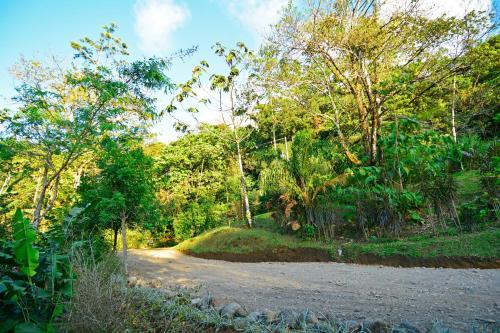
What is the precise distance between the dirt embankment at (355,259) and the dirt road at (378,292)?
1.21 ft

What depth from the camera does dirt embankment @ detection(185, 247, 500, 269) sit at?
19.1 ft

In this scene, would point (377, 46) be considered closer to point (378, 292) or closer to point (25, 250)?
point (378, 292)

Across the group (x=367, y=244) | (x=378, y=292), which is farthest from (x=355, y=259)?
(x=378, y=292)

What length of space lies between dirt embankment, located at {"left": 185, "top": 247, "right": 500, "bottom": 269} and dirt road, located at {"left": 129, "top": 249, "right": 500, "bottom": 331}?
368mm

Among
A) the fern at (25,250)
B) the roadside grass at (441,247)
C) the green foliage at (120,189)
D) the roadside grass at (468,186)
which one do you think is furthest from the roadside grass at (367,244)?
the fern at (25,250)

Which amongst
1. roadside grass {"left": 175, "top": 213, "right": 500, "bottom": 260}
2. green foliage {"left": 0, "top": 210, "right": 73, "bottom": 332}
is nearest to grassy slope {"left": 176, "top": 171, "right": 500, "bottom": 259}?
roadside grass {"left": 175, "top": 213, "right": 500, "bottom": 260}

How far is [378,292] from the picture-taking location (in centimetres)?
444

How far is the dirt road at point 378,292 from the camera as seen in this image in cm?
328

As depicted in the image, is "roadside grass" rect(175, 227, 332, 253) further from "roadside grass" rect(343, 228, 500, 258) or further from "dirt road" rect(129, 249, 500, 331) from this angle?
"dirt road" rect(129, 249, 500, 331)

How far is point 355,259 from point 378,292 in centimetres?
329

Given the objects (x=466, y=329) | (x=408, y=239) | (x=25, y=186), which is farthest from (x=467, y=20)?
(x=25, y=186)

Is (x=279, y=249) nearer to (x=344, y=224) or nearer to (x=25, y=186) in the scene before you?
(x=344, y=224)

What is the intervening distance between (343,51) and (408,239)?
642 cm

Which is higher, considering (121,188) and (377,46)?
(377,46)
